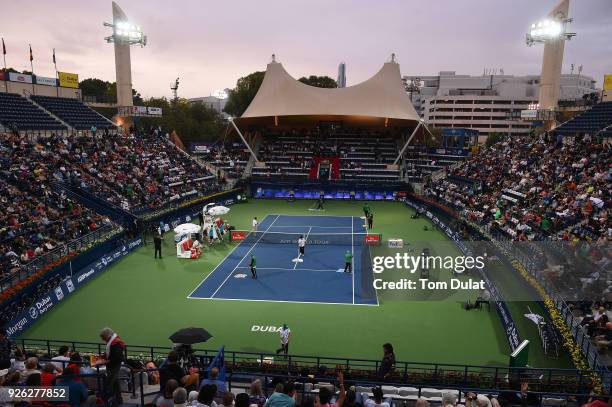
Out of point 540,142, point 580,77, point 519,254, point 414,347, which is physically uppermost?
point 580,77

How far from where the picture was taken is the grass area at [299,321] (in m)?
15.0

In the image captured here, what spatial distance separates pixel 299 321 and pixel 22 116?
3284 centimetres

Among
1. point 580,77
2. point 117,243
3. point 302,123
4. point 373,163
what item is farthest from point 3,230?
point 580,77

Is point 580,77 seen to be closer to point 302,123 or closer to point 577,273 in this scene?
point 302,123

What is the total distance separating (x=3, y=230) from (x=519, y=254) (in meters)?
23.3

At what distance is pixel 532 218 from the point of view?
23.5 meters

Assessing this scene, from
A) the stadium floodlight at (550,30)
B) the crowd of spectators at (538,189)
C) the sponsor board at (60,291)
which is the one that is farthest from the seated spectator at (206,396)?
the stadium floodlight at (550,30)

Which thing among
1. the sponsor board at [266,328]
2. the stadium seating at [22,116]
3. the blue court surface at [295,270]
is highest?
the stadium seating at [22,116]

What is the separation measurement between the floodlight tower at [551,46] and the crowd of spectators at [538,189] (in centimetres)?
694

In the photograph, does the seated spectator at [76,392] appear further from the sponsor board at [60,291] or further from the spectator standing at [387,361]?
the sponsor board at [60,291]

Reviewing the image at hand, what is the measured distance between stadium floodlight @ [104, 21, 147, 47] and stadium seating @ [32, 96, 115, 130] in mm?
8836

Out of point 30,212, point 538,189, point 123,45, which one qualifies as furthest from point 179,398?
point 123,45

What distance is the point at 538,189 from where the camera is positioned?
28.2 meters

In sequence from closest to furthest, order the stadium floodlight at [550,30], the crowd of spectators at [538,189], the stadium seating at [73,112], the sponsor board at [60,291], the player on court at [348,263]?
the sponsor board at [60,291]
the crowd of spectators at [538,189]
the player on court at [348,263]
the stadium seating at [73,112]
the stadium floodlight at [550,30]
